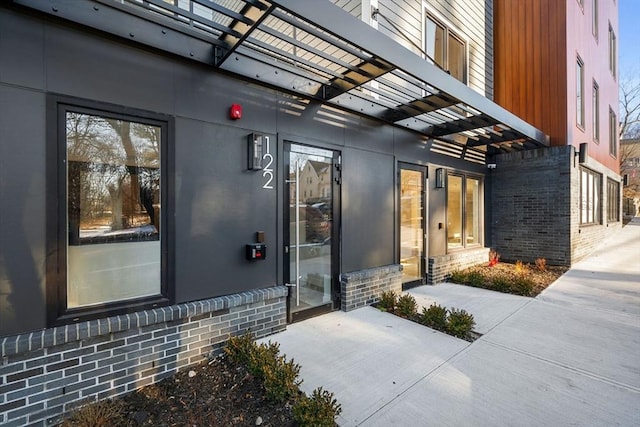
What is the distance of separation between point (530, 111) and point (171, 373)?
9807 mm

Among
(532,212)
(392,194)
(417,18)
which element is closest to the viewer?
(392,194)

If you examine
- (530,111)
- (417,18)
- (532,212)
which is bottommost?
(532,212)

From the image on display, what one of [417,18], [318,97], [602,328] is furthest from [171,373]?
[417,18]

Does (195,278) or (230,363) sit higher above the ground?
(195,278)

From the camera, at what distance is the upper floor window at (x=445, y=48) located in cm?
646

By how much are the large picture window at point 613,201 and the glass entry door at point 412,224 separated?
10.6 m

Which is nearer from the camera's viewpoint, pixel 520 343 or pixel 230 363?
pixel 230 363

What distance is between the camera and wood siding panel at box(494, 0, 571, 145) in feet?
25.4

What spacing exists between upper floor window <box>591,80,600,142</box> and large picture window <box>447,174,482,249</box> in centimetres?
545

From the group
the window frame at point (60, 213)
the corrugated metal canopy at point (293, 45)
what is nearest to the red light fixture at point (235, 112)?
the corrugated metal canopy at point (293, 45)

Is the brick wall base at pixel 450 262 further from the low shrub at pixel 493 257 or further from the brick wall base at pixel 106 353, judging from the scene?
the brick wall base at pixel 106 353

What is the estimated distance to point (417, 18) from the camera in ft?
19.4

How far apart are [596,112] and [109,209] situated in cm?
1387

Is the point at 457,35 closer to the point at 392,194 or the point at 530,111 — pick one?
the point at 530,111
